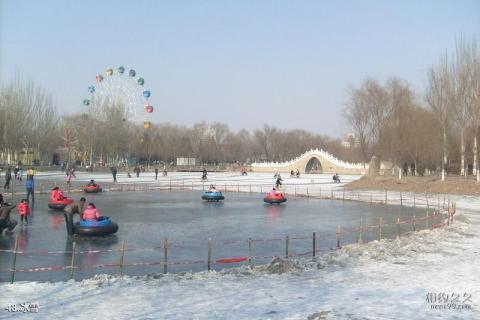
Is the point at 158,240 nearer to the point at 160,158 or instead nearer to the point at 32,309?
the point at 32,309

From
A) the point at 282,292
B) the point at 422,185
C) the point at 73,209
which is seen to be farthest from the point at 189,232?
the point at 422,185

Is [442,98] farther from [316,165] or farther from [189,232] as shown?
[316,165]

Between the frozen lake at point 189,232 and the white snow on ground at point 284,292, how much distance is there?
Answer: 58.7 inches

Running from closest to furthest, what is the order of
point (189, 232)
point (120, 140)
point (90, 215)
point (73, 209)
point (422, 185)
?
point (90, 215)
point (73, 209)
point (189, 232)
point (422, 185)
point (120, 140)

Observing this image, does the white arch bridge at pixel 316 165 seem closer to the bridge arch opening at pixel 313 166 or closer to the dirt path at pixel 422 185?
the bridge arch opening at pixel 313 166

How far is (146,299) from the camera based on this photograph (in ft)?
34.3

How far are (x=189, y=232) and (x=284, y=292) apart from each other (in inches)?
383

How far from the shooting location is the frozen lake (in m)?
14.6

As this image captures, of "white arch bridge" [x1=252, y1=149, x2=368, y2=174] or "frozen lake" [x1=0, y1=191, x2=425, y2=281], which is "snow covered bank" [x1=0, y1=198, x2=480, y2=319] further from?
"white arch bridge" [x1=252, y1=149, x2=368, y2=174]

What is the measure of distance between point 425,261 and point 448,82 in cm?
3614

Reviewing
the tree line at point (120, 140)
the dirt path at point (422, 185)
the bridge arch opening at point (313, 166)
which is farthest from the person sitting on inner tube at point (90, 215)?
the bridge arch opening at point (313, 166)

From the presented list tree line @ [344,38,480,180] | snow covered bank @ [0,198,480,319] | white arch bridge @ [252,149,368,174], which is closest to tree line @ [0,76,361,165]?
white arch bridge @ [252,149,368,174]

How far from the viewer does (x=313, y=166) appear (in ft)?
362

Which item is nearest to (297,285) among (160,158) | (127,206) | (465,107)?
(127,206)
